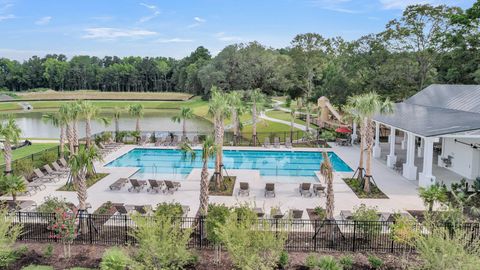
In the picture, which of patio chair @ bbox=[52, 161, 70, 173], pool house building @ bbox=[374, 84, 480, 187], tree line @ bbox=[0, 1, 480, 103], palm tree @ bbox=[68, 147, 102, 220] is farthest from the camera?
tree line @ bbox=[0, 1, 480, 103]

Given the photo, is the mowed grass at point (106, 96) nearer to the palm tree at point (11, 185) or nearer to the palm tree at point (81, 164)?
the palm tree at point (11, 185)

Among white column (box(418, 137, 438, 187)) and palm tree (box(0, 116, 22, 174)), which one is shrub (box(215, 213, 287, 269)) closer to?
white column (box(418, 137, 438, 187))

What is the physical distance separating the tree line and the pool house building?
8.25 m

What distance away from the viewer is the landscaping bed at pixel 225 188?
61.4ft

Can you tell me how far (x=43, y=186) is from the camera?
19.6m

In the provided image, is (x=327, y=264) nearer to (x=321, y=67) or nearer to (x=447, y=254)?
(x=447, y=254)

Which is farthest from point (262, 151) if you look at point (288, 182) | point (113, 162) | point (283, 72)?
point (283, 72)

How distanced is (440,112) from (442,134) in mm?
7330

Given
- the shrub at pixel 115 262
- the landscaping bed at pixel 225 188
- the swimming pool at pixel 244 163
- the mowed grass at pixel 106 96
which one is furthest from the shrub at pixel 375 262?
the mowed grass at pixel 106 96

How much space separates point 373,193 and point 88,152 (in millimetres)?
13650

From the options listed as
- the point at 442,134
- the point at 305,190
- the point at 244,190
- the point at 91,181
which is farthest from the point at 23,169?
the point at 442,134

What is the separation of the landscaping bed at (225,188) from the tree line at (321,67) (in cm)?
2281

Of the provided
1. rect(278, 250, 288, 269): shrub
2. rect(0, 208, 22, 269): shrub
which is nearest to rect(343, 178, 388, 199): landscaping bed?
rect(278, 250, 288, 269): shrub

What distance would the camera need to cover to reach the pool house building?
19125mm
